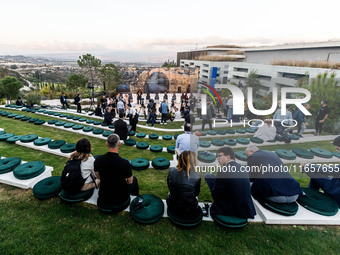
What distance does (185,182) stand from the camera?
2879 millimetres

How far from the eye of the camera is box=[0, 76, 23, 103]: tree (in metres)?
26.9

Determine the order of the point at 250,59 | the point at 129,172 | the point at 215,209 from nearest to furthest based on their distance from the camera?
the point at 129,172 → the point at 215,209 → the point at 250,59

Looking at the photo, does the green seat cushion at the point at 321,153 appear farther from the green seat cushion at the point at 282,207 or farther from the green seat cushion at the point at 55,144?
the green seat cushion at the point at 55,144

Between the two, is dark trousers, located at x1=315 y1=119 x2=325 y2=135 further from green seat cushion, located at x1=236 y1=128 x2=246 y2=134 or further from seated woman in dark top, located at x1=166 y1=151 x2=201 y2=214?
seated woman in dark top, located at x1=166 y1=151 x2=201 y2=214

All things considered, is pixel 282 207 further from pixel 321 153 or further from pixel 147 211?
pixel 321 153

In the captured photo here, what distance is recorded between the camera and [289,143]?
5.25 meters

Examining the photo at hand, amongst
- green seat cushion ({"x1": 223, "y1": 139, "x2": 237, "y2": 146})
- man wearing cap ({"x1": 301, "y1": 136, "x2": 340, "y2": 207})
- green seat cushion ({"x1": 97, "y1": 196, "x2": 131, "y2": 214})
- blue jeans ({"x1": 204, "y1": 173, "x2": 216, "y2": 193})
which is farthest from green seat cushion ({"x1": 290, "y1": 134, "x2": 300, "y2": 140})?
green seat cushion ({"x1": 97, "y1": 196, "x2": 131, "y2": 214})

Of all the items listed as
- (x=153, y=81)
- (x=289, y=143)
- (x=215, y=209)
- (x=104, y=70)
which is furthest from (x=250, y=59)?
(x=215, y=209)

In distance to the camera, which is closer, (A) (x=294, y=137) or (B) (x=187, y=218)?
(B) (x=187, y=218)

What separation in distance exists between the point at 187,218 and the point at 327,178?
335 cm

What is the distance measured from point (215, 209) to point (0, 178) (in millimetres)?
5029

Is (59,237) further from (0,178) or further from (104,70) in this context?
(104,70)

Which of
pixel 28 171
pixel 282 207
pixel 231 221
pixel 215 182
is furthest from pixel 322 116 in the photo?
pixel 28 171

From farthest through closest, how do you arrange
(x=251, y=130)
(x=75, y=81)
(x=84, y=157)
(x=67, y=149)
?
(x=75, y=81) → (x=67, y=149) → (x=251, y=130) → (x=84, y=157)
